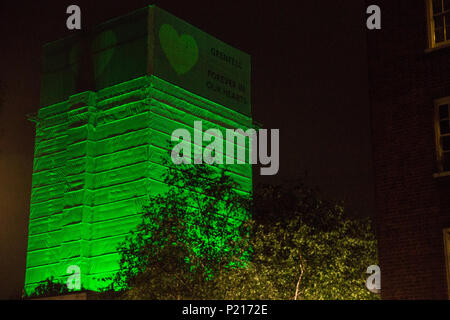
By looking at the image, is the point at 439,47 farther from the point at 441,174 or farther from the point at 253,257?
the point at 253,257

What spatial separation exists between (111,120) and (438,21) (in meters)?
41.3

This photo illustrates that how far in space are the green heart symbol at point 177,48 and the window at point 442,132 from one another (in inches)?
1619

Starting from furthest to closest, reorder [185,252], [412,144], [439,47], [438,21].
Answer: [185,252] < [438,21] < [439,47] < [412,144]

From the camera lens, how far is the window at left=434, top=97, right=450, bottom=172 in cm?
1634

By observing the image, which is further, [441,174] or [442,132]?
[442,132]

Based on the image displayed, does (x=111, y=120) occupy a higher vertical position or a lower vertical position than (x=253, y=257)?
higher

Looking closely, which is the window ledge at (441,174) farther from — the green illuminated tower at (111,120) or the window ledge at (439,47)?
the green illuminated tower at (111,120)

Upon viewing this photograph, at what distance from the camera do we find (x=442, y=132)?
16.6 metres

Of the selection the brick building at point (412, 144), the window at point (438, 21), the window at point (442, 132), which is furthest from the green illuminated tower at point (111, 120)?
the window at point (442, 132)

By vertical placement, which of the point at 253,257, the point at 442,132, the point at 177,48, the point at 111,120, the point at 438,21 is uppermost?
the point at 177,48

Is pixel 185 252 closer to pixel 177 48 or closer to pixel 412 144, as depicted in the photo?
pixel 412 144

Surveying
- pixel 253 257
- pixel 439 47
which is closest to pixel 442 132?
pixel 439 47

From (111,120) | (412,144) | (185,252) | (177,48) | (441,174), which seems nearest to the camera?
(441,174)
